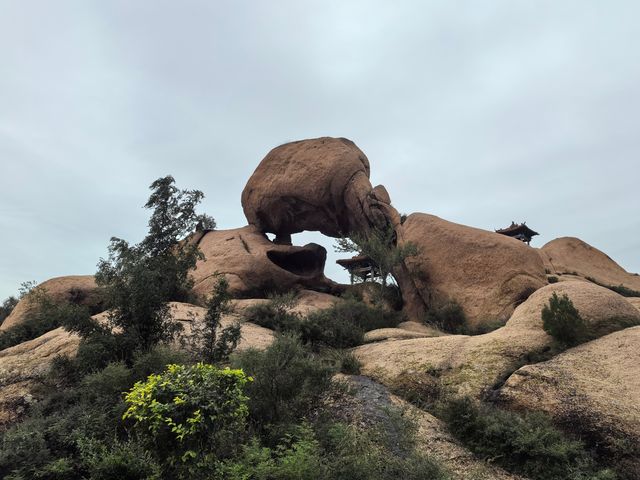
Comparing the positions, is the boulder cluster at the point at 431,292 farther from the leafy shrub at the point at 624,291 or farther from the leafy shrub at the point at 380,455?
the leafy shrub at the point at 380,455

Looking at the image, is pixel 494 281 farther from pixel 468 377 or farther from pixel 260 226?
pixel 260 226

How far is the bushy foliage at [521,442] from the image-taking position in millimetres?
7145

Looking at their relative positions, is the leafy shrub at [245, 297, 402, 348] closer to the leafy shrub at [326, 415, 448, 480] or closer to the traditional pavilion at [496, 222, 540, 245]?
the leafy shrub at [326, 415, 448, 480]

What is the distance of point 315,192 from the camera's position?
96.2 feet

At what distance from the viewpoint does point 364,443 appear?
23.4 ft

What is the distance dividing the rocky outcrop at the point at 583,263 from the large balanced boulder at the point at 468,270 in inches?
328

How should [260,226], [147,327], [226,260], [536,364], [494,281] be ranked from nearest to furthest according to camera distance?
[536,364] → [147,327] → [494,281] → [226,260] → [260,226]

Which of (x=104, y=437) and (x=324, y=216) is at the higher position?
(x=324, y=216)

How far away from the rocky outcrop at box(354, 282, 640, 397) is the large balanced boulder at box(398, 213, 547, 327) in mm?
6278

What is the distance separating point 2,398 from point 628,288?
32208 mm

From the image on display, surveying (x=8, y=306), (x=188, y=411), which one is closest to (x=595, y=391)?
(x=188, y=411)

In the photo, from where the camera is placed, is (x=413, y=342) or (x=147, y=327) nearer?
(x=147, y=327)

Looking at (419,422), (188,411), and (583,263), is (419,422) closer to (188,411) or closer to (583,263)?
(188,411)

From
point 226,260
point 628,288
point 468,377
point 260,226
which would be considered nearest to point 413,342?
point 468,377
